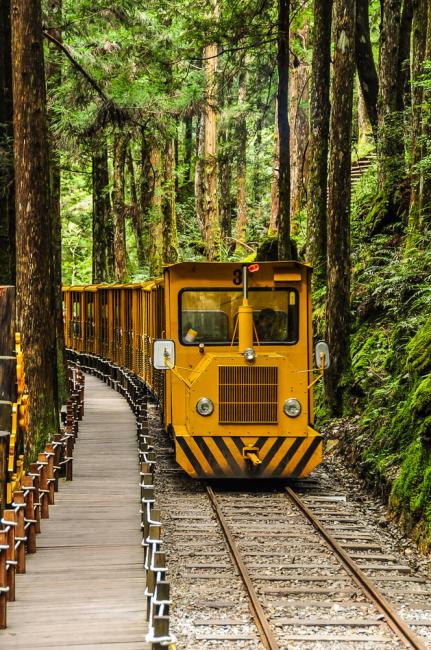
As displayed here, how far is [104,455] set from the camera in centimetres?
1611

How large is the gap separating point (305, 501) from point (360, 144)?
88.1 ft

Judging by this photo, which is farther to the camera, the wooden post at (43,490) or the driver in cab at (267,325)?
the driver in cab at (267,325)

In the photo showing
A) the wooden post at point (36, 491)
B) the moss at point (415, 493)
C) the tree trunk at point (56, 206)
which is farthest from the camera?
the tree trunk at point (56, 206)

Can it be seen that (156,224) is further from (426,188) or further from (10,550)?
(10,550)

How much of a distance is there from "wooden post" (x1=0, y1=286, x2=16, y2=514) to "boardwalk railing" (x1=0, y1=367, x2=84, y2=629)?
27 centimetres

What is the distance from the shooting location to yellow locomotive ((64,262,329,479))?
1366 centimetres

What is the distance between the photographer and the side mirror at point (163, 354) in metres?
13.5

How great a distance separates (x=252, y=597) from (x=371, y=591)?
1.06 m

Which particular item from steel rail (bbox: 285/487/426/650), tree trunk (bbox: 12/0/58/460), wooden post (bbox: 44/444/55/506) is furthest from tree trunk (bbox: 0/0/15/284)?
steel rail (bbox: 285/487/426/650)

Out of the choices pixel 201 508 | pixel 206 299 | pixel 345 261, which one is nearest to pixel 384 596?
pixel 201 508

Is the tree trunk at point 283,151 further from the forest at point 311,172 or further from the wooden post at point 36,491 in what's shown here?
the wooden post at point 36,491

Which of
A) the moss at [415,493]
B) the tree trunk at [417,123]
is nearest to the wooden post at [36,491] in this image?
the moss at [415,493]

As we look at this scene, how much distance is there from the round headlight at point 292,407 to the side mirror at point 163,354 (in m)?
1.63

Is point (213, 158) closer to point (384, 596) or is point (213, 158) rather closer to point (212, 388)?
point (212, 388)
